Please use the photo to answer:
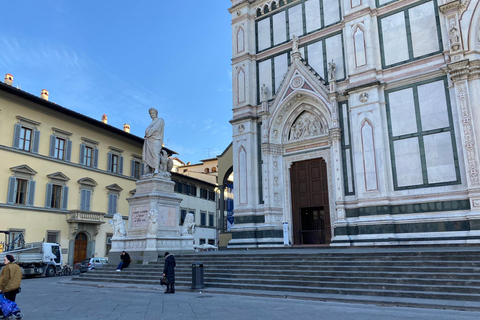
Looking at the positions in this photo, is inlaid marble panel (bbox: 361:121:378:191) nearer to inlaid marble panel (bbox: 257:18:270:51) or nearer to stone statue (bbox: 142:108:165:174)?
inlaid marble panel (bbox: 257:18:270:51)

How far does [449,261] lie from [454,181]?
6100 mm

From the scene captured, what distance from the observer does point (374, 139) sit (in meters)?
18.0

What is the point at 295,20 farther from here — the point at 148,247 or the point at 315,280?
the point at 315,280

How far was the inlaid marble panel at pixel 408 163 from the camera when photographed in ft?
55.8

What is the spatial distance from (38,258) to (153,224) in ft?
41.7

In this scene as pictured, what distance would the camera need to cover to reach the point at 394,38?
61.5 ft

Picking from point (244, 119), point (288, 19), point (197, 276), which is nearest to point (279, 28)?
point (288, 19)

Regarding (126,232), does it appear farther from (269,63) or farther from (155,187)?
(269,63)

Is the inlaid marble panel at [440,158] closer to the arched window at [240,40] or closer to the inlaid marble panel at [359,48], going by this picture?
the inlaid marble panel at [359,48]

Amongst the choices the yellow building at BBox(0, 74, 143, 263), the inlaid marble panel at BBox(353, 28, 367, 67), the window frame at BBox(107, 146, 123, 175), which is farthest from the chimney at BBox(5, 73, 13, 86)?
the inlaid marble panel at BBox(353, 28, 367, 67)

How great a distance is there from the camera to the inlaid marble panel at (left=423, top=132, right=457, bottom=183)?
16266 millimetres

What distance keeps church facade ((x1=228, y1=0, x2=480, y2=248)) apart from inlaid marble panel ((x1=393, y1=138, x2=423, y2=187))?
4cm

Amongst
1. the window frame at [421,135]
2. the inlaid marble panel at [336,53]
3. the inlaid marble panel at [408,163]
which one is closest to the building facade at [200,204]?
the inlaid marble panel at [336,53]

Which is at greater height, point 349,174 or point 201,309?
point 349,174
